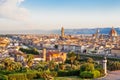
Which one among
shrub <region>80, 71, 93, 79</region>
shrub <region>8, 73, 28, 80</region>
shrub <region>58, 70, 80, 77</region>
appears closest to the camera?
shrub <region>8, 73, 28, 80</region>

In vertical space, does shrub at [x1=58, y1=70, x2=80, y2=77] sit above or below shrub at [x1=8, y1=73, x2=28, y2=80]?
below

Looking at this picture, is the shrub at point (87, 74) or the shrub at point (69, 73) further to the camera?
the shrub at point (69, 73)

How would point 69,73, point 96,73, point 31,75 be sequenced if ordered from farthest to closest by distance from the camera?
point 69,73, point 96,73, point 31,75

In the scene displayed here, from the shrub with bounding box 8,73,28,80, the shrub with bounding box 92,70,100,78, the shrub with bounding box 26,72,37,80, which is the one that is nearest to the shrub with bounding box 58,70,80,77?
the shrub with bounding box 92,70,100,78

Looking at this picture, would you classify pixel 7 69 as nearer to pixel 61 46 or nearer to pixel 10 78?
pixel 10 78

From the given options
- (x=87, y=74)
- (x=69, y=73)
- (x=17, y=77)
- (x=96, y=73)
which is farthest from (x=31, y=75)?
(x=96, y=73)

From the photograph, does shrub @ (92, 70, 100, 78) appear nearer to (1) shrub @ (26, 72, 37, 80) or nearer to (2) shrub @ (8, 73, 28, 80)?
(1) shrub @ (26, 72, 37, 80)

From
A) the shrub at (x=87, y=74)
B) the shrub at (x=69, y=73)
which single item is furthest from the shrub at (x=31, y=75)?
the shrub at (x=87, y=74)

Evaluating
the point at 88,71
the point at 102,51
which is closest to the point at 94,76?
the point at 88,71

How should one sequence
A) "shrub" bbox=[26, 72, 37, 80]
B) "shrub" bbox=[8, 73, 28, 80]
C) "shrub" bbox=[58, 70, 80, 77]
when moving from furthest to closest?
1. "shrub" bbox=[58, 70, 80, 77]
2. "shrub" bbox=[26, 72, 37, 80]
3. "shrub" bbox=[8, 73, 28, 80]

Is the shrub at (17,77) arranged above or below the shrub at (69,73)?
above

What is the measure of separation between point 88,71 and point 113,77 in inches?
97.6

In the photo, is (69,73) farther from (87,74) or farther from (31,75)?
(31,75)

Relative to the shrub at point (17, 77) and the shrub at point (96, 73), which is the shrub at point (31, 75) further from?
the shrub at point (96, 73)
